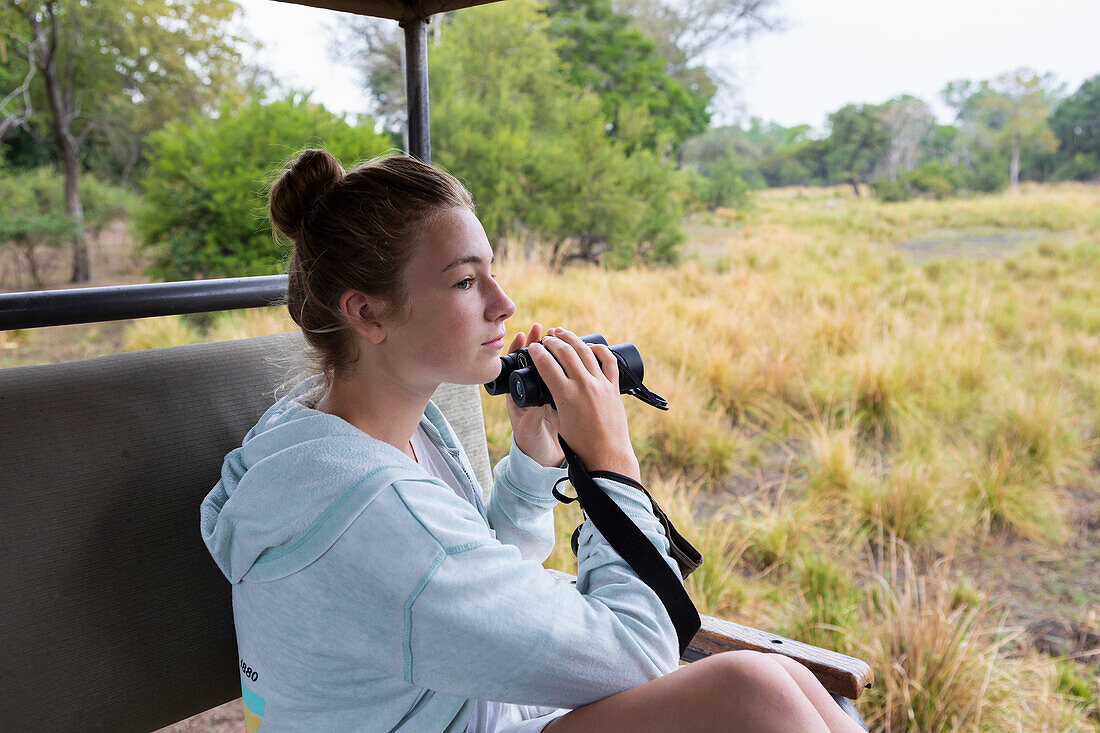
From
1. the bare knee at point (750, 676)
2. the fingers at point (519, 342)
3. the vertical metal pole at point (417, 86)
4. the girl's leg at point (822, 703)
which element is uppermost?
the vertical metal pole at point (417, 86)

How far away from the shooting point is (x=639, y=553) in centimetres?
94

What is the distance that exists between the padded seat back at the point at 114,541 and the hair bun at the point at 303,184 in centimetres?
30

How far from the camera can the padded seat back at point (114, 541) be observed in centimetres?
98

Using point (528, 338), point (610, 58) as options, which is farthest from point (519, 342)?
point (610, 58)

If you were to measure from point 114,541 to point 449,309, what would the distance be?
1.83 ft

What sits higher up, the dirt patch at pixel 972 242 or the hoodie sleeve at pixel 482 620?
the dirt patch at pixel 972 242

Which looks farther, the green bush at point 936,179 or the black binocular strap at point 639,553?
the green bush at point 936,179

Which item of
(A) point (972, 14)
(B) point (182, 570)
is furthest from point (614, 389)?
(A) point (972, 14)

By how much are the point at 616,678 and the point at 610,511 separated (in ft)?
0.62

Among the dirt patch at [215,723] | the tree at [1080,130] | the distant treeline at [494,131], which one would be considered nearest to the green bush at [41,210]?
the distant treeline at [494,131]

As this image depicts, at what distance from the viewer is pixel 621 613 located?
900 mm

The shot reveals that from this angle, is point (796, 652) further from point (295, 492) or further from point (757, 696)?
point (295, 492)

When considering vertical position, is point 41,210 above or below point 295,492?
above

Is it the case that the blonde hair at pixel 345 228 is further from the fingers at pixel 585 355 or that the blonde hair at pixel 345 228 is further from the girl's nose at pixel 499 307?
the fingers at pixel 585 355
